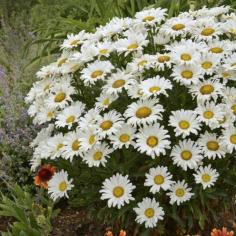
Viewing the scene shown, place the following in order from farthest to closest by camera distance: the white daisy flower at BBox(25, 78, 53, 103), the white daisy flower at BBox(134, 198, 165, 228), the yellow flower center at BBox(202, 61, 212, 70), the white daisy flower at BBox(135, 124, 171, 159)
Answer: the white daisy flower at BBox(25, 78, 53, 103) < the yellow flower center at BBox(202, 61, 212, 70) < the white daisy flower at BBox(134, 198, 165, 228) < the white daisy flower at BBox(135, 124, 171, 159)

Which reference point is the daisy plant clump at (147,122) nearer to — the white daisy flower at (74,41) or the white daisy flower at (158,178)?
the white daisy flower at (158,178)

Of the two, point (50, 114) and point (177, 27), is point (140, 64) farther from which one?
point (50, 114)

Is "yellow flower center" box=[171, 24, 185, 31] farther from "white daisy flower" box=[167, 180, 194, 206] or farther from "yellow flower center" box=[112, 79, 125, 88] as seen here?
"white daisy flower" box=[167, 180, 194, 206]

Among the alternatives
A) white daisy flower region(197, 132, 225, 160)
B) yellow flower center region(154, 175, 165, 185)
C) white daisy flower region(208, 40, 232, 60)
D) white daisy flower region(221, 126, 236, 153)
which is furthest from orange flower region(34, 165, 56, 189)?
white daisy flower region(208, 40, 232, 60)

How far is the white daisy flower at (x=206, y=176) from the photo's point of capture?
2.64 metres

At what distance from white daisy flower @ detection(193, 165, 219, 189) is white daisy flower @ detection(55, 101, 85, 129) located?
2.12 ft

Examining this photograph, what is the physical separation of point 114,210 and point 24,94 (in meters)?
2.02

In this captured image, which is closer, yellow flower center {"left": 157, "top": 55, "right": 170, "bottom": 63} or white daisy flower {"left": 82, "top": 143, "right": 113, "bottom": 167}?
white daisy flower {"left": 82, "top": 143, "right": 113, "bottom": 167}

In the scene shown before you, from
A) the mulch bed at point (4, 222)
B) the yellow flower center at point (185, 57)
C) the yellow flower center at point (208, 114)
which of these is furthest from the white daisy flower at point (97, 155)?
the mulch bed at point (4, 222)

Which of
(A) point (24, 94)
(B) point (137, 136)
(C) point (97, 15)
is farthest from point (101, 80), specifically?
(C) point (97, 15)

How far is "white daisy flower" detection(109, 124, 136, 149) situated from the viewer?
2.62 m

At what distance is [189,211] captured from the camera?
2.87m

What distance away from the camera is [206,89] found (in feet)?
8.89

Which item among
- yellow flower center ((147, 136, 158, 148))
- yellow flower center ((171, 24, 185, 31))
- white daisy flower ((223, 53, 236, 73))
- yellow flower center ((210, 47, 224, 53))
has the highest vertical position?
yellow flower center ((171, 24, 185, 31))
